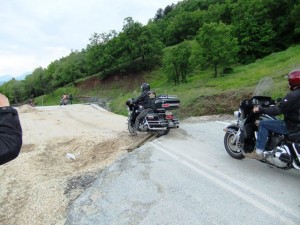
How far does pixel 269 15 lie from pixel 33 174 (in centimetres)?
4669

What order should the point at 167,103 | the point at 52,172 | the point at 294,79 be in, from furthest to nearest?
the point at 167,103 < the point at 52,172 < the point at 294,79

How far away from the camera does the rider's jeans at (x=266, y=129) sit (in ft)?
19.1

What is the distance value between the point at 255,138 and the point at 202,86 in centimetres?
1821

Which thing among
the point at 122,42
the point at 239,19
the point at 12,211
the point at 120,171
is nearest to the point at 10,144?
the point at 12,211

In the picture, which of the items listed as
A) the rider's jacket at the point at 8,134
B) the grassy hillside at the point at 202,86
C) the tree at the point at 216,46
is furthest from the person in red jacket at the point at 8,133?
the tree at the point at 216,46

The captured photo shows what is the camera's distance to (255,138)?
6.60 metres

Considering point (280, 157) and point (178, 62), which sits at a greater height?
point (280, 157)

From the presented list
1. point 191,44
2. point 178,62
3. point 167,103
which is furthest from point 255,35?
point 167,103

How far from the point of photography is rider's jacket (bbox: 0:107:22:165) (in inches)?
80.7

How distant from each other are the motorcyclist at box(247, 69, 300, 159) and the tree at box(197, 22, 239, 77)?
1107 inches

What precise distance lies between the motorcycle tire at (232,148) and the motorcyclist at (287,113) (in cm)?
102

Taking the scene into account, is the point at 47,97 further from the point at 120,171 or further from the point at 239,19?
the point at 120,171

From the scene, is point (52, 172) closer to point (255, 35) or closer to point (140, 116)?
point (140, 116)

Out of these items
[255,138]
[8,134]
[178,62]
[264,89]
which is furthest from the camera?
[178,62]
